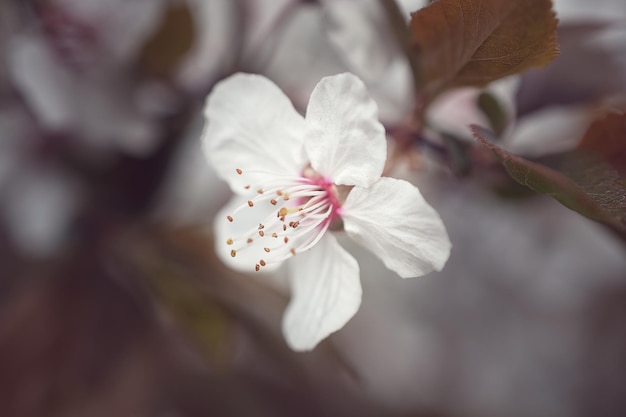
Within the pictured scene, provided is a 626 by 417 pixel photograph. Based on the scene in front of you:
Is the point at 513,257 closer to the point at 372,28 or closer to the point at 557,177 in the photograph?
the point at 372,28

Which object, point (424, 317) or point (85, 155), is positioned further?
point (424, 317)

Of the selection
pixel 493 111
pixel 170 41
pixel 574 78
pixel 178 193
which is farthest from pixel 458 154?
pixel 178 193

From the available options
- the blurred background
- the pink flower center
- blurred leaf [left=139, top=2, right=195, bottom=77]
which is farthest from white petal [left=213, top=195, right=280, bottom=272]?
blurred leaf [left=139, top=2, right=195, bottom=77]

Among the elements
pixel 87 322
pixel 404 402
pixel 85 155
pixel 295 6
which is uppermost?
pixel 295 6

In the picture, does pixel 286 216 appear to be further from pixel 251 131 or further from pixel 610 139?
pixel 610 139

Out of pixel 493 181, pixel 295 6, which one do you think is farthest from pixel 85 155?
pixel 493 181

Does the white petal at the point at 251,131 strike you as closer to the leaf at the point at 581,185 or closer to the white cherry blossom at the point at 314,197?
the white cherry blossom at the point at 314,197

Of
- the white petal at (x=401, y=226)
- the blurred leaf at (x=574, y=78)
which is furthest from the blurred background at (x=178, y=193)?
the white petal at (x=401, y=226)
